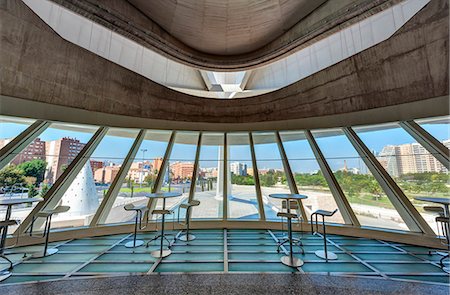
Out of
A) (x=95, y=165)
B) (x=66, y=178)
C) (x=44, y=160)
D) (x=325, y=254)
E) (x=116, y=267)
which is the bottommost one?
(x=116, y=267)

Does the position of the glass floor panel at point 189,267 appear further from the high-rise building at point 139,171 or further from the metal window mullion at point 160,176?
the high-rise building at point 139,171

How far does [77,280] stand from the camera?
283cm

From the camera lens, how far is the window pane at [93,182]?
4.75 meters

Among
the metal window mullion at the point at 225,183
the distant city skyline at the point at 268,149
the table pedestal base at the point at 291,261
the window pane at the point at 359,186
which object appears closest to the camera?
the table pedestal base at the point at 291,261

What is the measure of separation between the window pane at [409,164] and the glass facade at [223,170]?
2cm

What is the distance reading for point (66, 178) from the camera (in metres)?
4.72

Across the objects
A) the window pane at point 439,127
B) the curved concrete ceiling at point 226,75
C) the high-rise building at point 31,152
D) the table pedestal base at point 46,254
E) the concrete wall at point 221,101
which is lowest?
the table pedestal base at point 46,254

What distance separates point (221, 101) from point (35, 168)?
223 inches

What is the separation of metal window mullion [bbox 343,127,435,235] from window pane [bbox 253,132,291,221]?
2.28 metres

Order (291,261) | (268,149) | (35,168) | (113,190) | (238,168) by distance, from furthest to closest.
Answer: (268,149), (238,168), (113,190), (35,168), (291,261)

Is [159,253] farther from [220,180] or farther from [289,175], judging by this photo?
[289,175]

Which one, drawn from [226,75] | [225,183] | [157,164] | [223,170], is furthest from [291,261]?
[226,75]

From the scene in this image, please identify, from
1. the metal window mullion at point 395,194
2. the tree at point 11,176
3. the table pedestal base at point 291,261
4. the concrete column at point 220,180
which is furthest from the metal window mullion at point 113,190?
the metal window mullion at point 395,194

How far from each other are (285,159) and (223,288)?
13.8 ft
